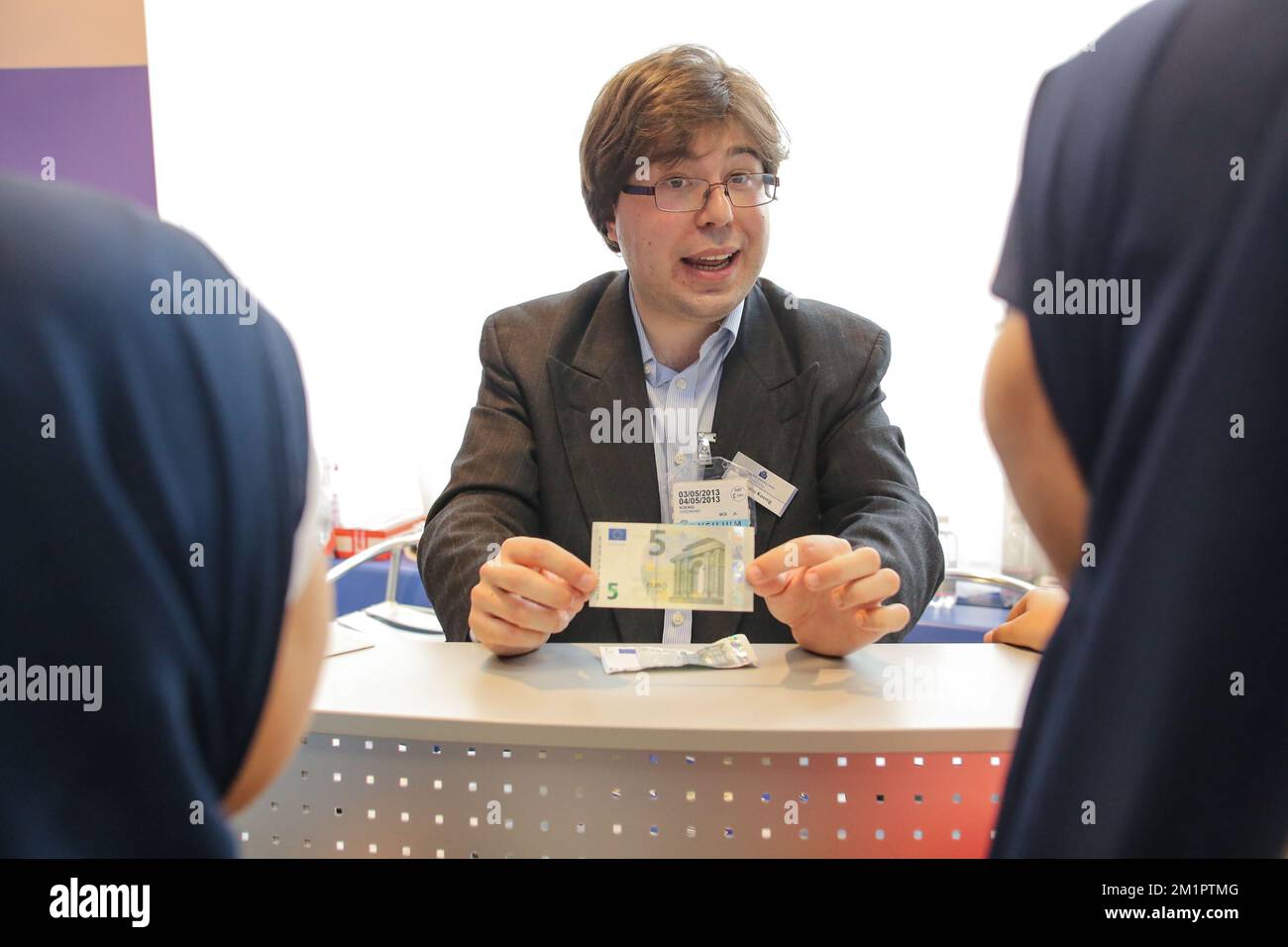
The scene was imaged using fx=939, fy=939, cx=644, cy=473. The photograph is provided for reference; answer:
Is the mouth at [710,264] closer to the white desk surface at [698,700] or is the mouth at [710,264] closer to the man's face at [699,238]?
the man's face at [699,238]

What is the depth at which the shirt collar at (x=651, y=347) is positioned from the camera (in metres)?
1.86

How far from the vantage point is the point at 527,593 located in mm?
1434

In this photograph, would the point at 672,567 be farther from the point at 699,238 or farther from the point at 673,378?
the point at 699,238

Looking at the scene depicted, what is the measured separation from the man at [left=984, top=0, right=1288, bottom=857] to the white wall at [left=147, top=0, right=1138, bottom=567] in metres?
0.32

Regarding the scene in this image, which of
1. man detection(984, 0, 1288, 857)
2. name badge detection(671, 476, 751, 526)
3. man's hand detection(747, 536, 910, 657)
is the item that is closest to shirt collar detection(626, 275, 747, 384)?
name badge detection(671, 476, 751, 526)

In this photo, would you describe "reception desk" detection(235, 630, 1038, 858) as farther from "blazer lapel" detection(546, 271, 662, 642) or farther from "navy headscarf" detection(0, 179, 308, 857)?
"blazer lapel" detection(546, 271, 662, 642)

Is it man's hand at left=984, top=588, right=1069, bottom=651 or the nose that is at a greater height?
the nose

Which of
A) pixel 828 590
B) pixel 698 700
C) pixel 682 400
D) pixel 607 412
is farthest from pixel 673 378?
pixel 698 700

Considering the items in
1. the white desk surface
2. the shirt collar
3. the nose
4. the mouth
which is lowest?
the white desk surface

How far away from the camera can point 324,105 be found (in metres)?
1.59

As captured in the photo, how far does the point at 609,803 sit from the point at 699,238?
1.03m

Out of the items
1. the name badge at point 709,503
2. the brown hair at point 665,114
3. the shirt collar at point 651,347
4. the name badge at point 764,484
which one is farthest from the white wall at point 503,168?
the name badge at point 709,503

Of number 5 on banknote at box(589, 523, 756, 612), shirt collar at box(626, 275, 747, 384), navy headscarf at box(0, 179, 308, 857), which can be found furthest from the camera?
shirt collar at box(626, 275, 747, 384)

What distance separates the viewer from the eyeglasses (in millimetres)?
1745
